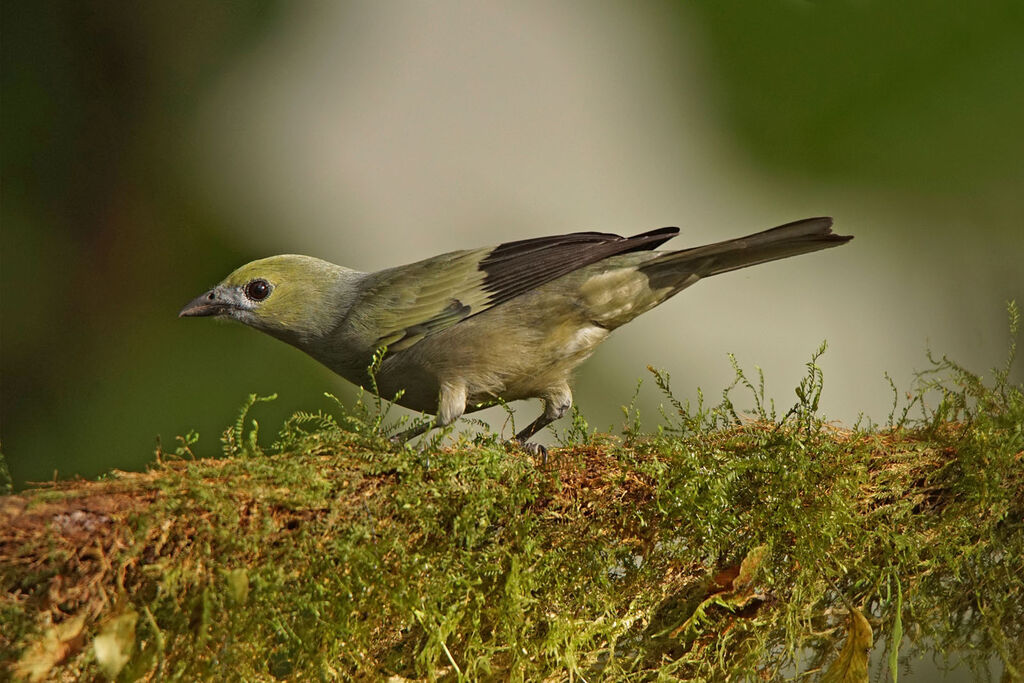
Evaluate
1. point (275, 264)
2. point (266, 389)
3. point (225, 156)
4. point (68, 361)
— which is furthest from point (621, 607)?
point (225, 156)

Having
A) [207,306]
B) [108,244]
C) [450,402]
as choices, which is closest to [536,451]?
[450,402]

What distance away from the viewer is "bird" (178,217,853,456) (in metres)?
3.70

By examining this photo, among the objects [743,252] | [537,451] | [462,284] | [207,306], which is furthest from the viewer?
[207,306]

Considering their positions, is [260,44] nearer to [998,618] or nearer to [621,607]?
[621,607]

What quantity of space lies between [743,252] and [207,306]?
7.43 ft

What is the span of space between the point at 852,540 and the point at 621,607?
0.68m

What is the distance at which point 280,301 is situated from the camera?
4.00 metres

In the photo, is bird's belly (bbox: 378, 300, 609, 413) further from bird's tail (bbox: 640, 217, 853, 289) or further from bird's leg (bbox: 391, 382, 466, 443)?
bird's tail (bbox: 640, 217, 853, 289)

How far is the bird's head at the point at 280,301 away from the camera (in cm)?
397

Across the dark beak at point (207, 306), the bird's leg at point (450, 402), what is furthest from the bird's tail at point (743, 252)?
the dark beak at point (207, 306)

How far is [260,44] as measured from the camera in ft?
21.5

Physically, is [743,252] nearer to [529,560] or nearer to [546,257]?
[546,257]

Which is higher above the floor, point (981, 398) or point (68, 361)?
point (68, 361)

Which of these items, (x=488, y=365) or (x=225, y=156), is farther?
(x=225, y=156)
